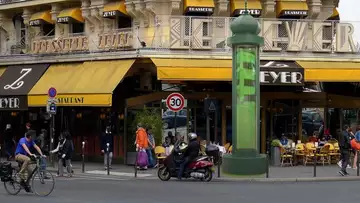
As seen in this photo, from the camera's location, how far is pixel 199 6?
83.3 feet

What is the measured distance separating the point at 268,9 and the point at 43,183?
1463 cm

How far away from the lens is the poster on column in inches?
1031

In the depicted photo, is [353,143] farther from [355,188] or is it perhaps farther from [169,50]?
[169,50]

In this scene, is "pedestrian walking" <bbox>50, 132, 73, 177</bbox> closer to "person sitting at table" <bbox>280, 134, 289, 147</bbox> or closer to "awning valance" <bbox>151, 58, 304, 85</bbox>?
"awning valance" <bbox>151, 58, 304, 85</bbox>

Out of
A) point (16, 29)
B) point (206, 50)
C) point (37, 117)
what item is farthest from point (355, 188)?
point (16, 29)

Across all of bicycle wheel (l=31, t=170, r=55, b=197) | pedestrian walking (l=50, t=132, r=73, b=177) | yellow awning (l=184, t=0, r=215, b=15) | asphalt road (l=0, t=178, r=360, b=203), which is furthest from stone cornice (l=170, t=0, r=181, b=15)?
bicycle wheel (l=31, t=170, r=55, b=197)

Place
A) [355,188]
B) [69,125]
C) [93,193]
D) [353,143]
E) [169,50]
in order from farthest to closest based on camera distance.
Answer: [69,125]
[169,50]
[353,143]
[355,188]
[93,193]

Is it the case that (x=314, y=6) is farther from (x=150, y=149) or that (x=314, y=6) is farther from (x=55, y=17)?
(x=55, y=17)

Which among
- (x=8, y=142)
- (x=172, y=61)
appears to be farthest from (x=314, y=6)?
(x=8, y=142)

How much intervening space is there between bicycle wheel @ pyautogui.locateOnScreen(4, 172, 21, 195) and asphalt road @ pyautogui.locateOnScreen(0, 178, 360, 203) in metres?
0.18

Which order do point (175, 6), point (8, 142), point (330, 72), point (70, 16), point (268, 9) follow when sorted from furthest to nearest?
point (8, 142) → point (70, 16) → point (268, 9) → point (175, 6) → point (330, 72)

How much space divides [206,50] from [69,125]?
846cm

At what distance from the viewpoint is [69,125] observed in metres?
29.3

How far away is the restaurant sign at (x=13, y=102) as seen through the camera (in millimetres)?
26812
